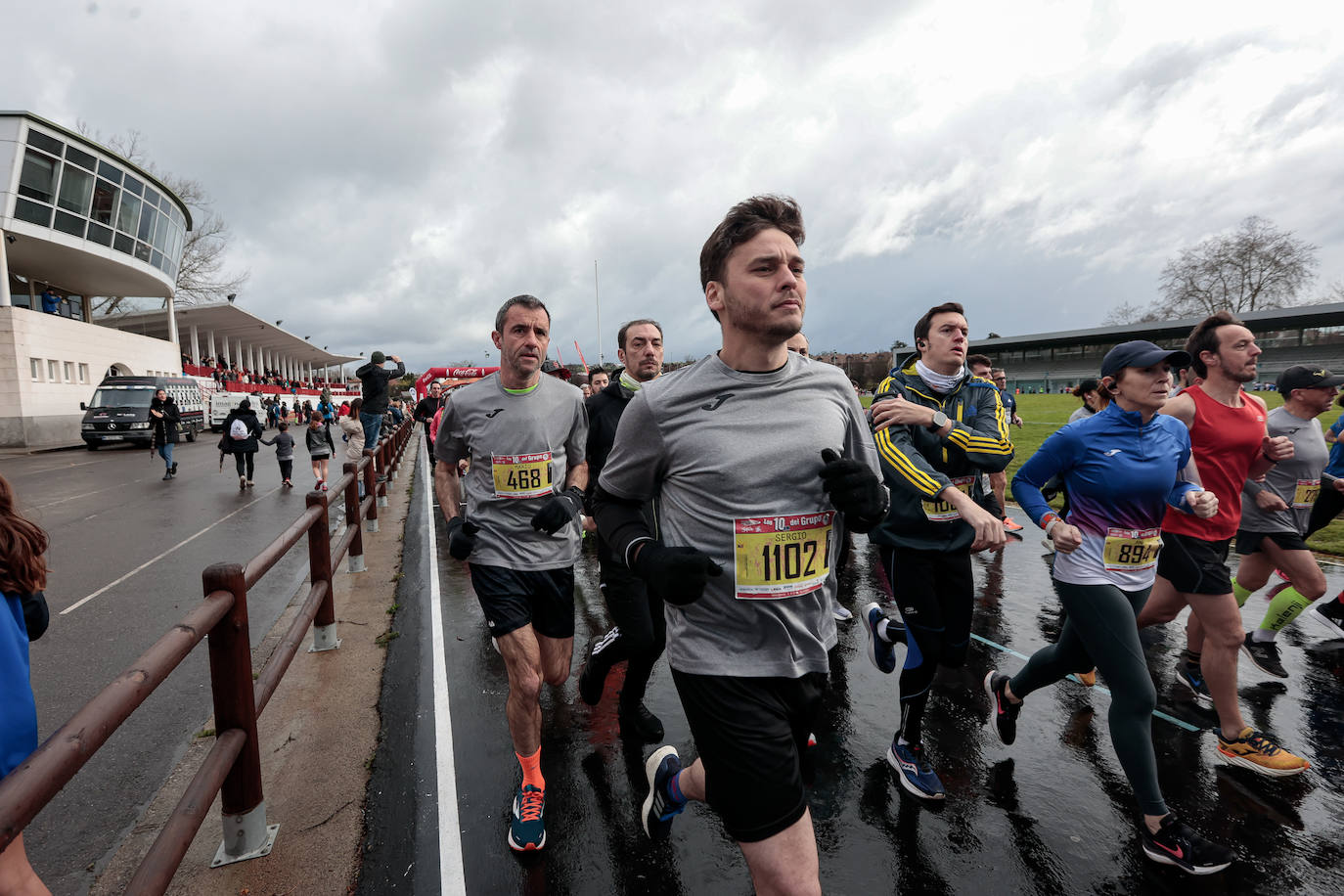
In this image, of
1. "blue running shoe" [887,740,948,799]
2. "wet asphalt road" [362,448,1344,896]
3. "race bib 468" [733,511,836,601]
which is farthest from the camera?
"blue running shoe" [887,740,948,799]

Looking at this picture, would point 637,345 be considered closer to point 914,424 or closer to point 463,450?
point 463,450

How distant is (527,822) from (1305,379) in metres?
5.52

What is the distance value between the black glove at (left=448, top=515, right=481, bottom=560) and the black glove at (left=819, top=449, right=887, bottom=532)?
1863 mm

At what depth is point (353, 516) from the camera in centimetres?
667

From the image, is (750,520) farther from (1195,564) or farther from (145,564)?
(145,564)

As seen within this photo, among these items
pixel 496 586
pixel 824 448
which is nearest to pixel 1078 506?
pixel 824 448

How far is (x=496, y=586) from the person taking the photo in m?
3.10

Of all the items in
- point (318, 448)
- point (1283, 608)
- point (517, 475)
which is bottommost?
point (1283, 608)

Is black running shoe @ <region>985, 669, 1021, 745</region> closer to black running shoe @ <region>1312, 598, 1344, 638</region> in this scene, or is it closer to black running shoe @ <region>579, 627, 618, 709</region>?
black running shoe @ <region>579, 627, 618, 709</region>

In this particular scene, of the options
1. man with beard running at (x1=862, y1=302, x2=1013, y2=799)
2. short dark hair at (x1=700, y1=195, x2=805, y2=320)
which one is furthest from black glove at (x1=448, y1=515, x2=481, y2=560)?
man with beard running at (x1=862, y1=302, x2=1013, y2=799)

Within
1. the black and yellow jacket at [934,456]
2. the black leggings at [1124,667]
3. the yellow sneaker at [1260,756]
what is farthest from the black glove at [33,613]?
the yellow sneaker at [1260,756]

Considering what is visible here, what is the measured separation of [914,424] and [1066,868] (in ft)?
6.31

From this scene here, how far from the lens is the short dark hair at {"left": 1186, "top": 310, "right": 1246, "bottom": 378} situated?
11.9ft

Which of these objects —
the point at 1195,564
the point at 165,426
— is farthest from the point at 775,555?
the point at 165,426
